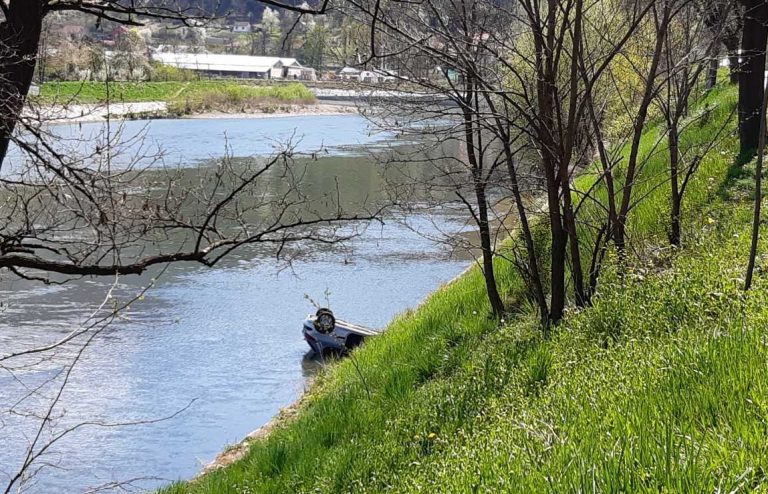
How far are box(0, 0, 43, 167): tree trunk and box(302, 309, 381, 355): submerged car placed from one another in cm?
965

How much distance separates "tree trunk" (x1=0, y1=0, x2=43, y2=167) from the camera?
4.84 meters

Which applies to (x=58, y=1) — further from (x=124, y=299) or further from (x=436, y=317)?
(x=124, y=299)

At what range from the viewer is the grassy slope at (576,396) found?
3.03 m

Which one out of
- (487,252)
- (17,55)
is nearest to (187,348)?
(487,252)

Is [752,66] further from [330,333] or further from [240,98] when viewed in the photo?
[240,98]

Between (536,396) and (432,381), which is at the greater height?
(536,396)

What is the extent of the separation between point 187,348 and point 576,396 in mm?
13724

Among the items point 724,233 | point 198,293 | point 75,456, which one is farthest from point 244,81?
point 724,233

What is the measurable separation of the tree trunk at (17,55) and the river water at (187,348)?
3.22m

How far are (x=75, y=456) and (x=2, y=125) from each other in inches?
363

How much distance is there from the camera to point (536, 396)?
537 cm

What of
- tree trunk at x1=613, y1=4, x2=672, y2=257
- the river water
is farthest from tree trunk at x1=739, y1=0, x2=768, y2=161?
the river water

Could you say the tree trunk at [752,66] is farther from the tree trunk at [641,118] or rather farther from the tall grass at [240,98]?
the tall grass at [240,98]

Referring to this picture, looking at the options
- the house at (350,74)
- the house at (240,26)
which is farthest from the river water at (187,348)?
the house at (240,26)
